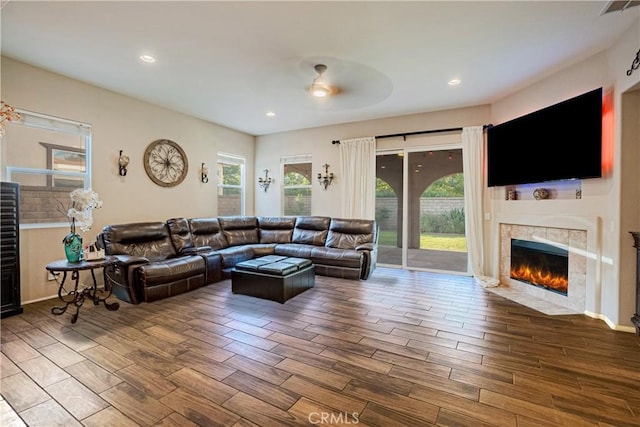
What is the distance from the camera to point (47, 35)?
2.82 metres

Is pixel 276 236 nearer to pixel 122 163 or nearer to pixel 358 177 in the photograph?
pixel 358 177

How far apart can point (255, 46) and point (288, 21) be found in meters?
0.57

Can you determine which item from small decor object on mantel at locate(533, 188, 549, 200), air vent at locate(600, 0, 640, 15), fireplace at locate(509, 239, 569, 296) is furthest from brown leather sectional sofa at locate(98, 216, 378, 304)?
air vent at locate(600, 0, 640, 15)

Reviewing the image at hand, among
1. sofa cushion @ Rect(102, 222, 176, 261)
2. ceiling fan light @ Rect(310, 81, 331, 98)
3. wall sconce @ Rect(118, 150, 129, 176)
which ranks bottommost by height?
sofa cushion @ Rect(102, 222, 176, 261)

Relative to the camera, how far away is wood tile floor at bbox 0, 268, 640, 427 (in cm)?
170

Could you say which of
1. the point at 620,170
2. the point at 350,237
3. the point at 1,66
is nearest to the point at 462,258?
the point at 350,237

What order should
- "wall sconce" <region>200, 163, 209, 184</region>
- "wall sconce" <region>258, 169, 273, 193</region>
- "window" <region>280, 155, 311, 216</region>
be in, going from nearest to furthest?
1. "wall sconce" <region>200, 163, 209, 184</region>
2. "window" <region>280, 155, 311, 216</region>
3. "wall sconce" <region>258, 169, 273, 193</region>

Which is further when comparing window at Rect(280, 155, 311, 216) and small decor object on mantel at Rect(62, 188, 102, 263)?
window at Rect(280, 155, 311, 216)

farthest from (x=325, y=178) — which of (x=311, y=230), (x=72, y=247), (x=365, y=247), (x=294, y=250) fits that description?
(x=72, y=247)

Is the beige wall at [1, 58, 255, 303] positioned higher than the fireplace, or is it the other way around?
the beige wall at [1, 58, 255, 303]

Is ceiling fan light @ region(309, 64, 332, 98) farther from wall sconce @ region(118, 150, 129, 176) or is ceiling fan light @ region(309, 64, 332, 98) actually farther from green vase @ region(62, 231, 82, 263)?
green vase @ region(62, 231, 82, 263)

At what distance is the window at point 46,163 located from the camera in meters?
3.44

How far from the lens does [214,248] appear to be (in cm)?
511

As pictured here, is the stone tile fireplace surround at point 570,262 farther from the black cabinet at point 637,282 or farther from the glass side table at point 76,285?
the glass side table at point 76,285
